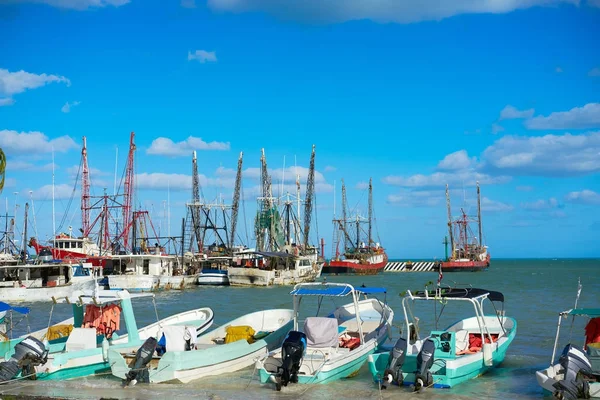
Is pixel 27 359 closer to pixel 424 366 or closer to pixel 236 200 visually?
pixel 424 366

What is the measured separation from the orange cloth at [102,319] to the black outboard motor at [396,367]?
7654 mm

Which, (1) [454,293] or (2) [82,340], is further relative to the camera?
(1) [454,293]

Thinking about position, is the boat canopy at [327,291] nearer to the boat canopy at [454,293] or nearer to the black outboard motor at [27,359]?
the boat canopy at [454,293]

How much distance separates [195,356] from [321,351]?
3054mm

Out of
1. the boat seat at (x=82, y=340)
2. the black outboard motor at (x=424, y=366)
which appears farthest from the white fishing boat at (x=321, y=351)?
the boat seat at (x=82, y=340)

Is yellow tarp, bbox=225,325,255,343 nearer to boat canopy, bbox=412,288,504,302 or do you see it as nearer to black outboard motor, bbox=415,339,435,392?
boat canopy, bbox=412,288,504,302

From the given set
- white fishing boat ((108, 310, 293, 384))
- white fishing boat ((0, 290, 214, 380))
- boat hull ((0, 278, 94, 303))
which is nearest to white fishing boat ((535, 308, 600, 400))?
white fishing boat ((108, 310, 293, 384))

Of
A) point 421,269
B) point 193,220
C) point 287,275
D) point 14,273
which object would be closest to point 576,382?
point 14,273

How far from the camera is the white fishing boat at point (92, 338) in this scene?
52.5 feet

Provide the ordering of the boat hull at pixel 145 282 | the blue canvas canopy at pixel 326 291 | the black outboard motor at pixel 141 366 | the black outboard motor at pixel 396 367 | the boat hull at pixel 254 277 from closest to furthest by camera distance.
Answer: the black outboard motor at pixel 396 367
the black outboard motor at pixel 141 366
the blue canvas canopy at pixel 326 291
the boat hull at pixel 145 282
the boat hull at pixel 254 277

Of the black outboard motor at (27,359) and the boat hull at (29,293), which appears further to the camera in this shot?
the boat hull at (29,293)

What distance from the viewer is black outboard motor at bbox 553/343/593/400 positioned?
13.2 metres

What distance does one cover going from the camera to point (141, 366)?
50.6ft

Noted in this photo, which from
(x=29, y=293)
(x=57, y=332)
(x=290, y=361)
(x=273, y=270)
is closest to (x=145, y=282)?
(x=29, y=293)
